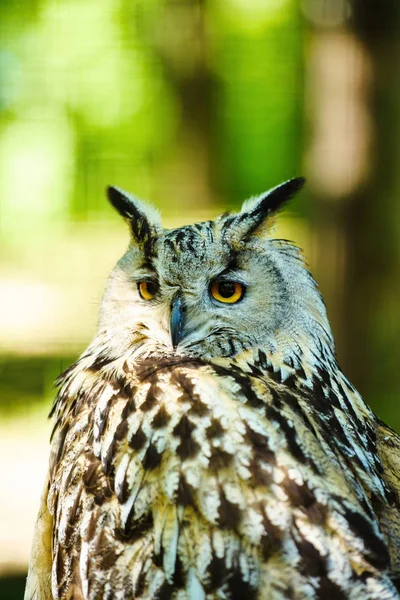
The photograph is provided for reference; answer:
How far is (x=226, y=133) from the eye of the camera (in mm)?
4168

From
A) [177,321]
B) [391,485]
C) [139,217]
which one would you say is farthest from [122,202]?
[391,485]

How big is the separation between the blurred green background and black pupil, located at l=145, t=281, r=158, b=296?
128 centimetres

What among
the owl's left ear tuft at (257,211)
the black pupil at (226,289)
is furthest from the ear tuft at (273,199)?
the black pupil at (226,289)

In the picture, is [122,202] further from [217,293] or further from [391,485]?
[391,485]

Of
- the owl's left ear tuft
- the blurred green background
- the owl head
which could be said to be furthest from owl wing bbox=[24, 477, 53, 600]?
the blurred green background

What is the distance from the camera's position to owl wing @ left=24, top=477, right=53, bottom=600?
1.45 meters

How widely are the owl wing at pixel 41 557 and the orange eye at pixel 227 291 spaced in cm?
49

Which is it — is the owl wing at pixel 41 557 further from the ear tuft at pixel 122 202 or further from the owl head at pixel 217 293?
the ear tuft at pixel 122 202

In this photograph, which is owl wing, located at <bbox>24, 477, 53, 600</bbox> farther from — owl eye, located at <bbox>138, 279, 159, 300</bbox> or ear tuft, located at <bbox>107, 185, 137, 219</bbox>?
ear tuft, located at <bbox>107, 185, 137, 219</bbox>

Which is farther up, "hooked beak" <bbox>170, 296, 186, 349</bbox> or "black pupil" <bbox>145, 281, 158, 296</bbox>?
"black pupil" <bbox>145, 281, 158, 296</bbox>

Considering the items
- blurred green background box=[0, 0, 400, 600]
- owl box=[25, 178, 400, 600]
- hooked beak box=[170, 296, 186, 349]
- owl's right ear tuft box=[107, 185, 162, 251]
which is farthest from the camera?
blurred green background box=[0, 0, 400, 600]

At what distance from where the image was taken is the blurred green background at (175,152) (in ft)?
9.07

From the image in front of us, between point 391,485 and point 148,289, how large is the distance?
0.60 metres

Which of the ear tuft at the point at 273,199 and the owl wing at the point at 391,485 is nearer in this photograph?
the owl wing at the point at 391,485
